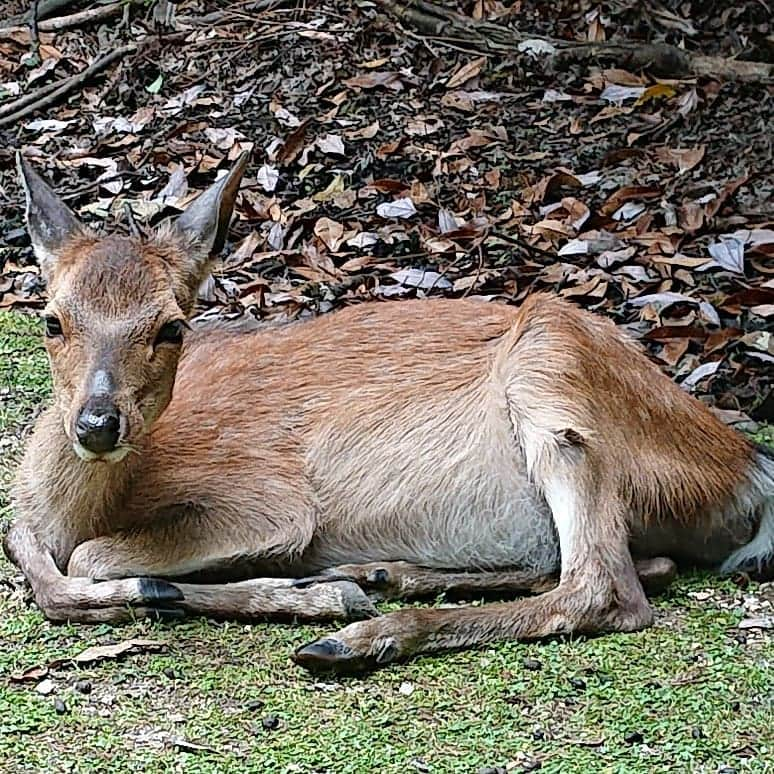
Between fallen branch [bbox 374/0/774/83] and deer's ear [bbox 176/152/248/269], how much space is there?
5.02 m

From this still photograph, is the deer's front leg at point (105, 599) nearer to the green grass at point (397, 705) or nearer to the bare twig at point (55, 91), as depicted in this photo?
the green grass at point (397, 705)

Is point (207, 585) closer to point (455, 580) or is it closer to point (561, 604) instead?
point (455, 580)

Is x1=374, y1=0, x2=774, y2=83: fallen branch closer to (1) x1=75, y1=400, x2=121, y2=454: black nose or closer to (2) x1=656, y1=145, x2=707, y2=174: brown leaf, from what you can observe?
(2) x1=656, y1=145, x2=707, y2=174: brown leaf

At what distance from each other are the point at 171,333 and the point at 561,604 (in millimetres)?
1458

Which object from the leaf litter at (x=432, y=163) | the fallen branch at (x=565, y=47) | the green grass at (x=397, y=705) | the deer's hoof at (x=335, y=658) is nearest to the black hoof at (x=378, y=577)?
the green grass at (x=397, y=705)

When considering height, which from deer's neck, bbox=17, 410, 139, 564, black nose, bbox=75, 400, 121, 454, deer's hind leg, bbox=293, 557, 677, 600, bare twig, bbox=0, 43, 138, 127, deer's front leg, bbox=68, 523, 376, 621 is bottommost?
bare twig, bbox=0, 43, 138, 127

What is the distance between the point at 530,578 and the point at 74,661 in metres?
1.51

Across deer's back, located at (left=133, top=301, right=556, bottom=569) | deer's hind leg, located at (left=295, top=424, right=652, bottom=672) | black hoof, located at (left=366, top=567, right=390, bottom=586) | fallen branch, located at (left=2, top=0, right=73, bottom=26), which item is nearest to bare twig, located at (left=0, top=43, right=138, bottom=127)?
fallen branch, located at (left=2, top=0, right=73, bottom=26)

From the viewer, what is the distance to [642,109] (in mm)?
9125

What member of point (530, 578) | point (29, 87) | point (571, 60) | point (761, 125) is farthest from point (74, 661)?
point (29, 87)

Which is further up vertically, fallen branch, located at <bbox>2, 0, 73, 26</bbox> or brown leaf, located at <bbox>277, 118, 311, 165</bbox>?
fallen branch, located at <bbox>2, 0, 73, 26</bbox>

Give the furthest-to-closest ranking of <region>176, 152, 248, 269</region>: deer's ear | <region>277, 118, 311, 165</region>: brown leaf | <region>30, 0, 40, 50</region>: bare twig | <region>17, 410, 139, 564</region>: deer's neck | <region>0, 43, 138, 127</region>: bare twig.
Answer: <region>30, 0, 40, 50</region>: bare twig < <region>0, 43, 138, 127</region>: bare twig < <region>277, 118, 311, 165</region>: brown leaf < <region>176, 152, 248, 269</region>: deer's ear < <region>17, 410, 139, 564</region>: deer's neck

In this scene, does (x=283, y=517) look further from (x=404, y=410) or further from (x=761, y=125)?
(x=761, y=125)

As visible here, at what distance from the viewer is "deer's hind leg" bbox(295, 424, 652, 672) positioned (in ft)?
14.2
